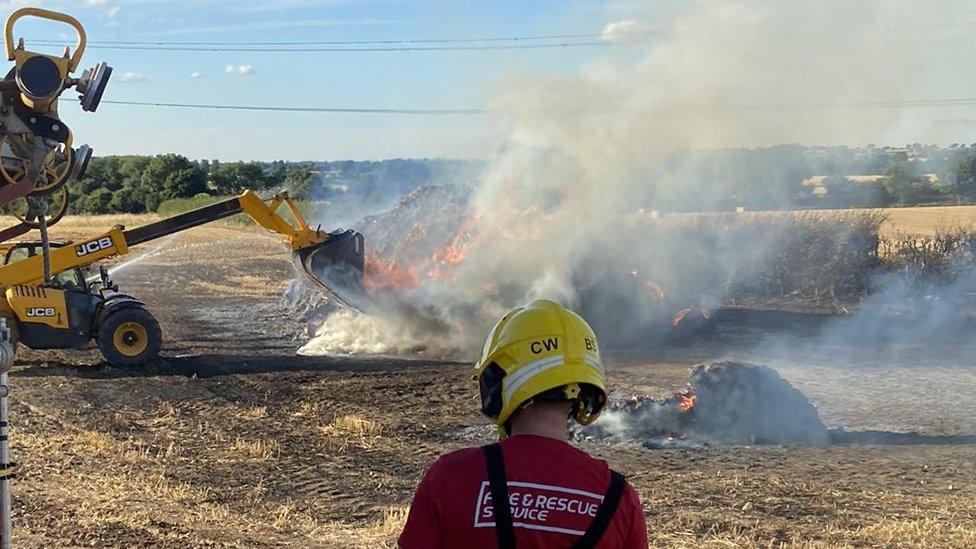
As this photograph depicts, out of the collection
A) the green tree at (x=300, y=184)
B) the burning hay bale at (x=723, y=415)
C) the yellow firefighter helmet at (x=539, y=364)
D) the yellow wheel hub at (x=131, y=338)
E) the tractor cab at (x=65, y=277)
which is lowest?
the burning hay bale at (x=723, y=415)

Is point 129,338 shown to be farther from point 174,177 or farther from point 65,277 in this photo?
point 174,177

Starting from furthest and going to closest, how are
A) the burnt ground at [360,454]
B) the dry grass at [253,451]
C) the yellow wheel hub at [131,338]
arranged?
the yellow wheel hub at [131,338] < the dry grass at [253,451] < the burnt ground at [360,454]

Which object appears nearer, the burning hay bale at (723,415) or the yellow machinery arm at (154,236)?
the burning hay bale at (723,415)

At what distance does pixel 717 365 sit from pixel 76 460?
691cm

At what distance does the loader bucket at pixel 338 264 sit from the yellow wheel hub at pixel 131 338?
2.83 m

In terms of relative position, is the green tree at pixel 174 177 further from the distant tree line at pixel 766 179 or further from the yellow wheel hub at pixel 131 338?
the yellow wheel hub at pixel 131 338

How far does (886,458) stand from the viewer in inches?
387

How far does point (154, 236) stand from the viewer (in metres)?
15.2

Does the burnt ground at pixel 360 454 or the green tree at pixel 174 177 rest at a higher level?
the green tree at pixel 174 177

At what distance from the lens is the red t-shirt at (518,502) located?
7.48 feet

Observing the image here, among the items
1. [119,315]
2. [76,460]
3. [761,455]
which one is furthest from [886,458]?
[119,315]

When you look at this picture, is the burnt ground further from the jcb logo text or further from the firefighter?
the firefighter

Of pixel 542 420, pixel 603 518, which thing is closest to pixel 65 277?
pixel 542 420

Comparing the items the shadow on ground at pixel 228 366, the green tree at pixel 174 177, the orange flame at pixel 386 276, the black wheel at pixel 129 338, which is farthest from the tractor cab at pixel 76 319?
the green tree at pixel 174 177
